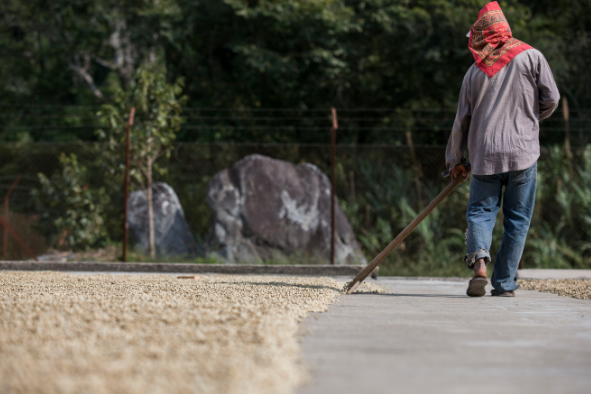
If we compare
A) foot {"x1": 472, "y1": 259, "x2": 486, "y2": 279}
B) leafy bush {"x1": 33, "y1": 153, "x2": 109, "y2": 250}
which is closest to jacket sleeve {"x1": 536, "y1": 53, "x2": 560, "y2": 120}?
foot {"x1": 472, "y1": 259, "x2": 486, "y2": 279}

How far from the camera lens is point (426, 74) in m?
13.2

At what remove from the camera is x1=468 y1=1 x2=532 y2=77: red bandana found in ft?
14.0

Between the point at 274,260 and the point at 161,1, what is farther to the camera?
the point at 161,1

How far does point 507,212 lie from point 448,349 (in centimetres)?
224

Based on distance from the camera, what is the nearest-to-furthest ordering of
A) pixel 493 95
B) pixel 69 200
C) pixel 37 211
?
pixel 493 95, pixel 69 200, pixel 37 211

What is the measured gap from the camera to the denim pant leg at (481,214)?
13.5 feet

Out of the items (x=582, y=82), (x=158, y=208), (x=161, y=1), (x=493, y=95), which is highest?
(x=161, y=1)

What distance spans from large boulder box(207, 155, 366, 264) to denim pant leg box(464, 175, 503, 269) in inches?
196

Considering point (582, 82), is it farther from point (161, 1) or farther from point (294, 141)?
point (161, 1)

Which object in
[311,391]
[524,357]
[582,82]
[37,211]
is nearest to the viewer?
[311,391]

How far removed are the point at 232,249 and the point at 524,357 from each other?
24.4 feet

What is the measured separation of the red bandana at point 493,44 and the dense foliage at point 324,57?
701 centimetres

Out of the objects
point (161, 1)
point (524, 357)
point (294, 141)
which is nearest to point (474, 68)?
point (524, 357)

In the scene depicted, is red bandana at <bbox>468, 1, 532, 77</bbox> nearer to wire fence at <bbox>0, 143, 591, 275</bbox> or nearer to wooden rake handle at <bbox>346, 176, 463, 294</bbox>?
wooden rake handle at <bbox>346, 176, 463, 294</bbox>
